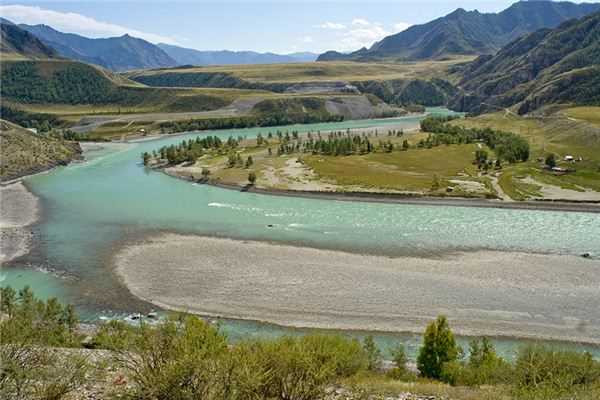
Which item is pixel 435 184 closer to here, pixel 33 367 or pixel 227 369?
pixel 227 369

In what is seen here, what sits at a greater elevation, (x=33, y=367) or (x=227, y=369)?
(x=227, y=369)

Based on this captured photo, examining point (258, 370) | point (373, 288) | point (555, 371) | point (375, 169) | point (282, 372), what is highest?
point (258, 370)

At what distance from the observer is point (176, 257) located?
5272 centimetres

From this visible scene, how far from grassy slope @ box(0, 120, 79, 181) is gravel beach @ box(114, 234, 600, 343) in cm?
6193

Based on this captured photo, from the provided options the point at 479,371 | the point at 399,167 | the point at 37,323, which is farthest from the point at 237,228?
the point at 399,167

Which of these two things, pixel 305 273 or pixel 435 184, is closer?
pixel 305 273

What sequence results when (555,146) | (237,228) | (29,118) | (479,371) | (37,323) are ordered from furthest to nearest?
(29,118) → (555,146) → (237,228) → (37,323) → (479,371)

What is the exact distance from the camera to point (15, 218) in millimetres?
68938

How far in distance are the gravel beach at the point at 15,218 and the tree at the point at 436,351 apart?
4760cm

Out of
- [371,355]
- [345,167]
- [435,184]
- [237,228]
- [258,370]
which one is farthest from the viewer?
[345,167]

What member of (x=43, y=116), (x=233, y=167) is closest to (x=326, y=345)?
(x=233, y=167)

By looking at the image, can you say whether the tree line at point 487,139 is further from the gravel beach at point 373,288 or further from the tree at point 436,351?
the tree at point 436,351

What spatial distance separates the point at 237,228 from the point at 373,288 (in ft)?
84.2

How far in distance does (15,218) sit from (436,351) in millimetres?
65053
